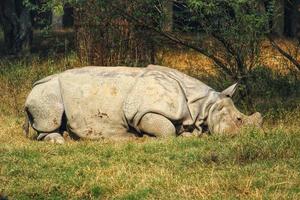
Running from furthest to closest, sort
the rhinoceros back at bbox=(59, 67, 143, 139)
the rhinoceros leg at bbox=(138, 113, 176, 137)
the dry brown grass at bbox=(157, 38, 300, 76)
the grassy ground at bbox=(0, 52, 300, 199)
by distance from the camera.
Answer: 1. the dry brown grass at bbox=(157, 38, 300, 76)
2. the rhinoceros back at bbox=(59, 67, 143, 139)
3. the rhinoceros leg at bbox=(138, 113, 176, 137)
4. the grassy ground at bbox=(0, 52, 300, 199)

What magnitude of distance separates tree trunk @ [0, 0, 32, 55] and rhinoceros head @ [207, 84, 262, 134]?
34.3 feet

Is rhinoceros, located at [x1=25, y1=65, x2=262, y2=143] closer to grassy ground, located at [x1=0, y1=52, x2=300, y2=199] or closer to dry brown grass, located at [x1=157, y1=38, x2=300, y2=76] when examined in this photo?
grassy ground, located at [x1=0, y1=52, x2=300, y2=199]

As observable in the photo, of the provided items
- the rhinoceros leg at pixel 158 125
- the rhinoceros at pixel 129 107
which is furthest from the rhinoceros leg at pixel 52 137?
the rhinoceros leg at pixel 158 125

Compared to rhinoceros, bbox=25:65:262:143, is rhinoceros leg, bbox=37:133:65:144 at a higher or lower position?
lower

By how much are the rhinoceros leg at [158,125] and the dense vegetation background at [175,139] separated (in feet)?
0.52

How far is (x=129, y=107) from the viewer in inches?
382

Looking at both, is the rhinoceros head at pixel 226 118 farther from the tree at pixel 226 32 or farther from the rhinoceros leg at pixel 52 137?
the rhinoceros leg at pixel 52 137

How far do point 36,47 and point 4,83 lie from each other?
7283 millimetres

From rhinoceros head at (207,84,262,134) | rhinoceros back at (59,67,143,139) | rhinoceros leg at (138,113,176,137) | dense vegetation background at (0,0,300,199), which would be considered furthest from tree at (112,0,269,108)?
rhinoceros leg at (138,113,176,137)

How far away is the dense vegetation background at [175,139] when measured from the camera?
23.5 ft

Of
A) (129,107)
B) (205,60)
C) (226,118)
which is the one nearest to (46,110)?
(129,107)

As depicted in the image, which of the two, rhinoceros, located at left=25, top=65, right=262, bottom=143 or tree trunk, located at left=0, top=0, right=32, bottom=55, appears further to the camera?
tree trunk, located at left=0, top=0, right=32, bottom=55

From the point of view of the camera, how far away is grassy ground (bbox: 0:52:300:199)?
695 cm

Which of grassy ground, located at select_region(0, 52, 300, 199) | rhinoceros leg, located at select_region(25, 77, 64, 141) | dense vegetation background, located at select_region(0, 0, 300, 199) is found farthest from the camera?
rhinoceros leg, located at select_region(25, 77, 64, 141)
